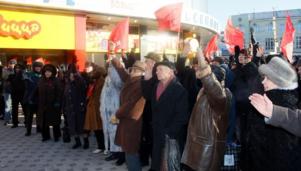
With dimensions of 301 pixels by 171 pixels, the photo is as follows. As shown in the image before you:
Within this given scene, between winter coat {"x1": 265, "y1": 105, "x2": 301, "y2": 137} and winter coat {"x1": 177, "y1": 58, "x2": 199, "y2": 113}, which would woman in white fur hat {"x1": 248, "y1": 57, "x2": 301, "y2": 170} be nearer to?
winter coat {"x1": 265, "y1": 105, "x2": 301, "y2": 137}

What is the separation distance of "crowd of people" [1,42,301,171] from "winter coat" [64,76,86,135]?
20 millimetres

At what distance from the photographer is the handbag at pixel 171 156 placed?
173 inches

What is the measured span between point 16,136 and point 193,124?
6.66 m

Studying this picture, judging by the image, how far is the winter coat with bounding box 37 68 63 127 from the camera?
28.5 ft

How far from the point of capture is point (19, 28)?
49.0 ft

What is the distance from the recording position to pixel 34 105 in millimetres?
9648

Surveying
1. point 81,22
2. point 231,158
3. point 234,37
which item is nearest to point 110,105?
point 231,158

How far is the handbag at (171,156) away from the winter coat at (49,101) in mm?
4827

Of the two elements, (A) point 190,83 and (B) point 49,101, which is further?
(B) point 49,101

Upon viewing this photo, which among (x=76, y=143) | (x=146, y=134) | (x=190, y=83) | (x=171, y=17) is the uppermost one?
(x=171, y=17)

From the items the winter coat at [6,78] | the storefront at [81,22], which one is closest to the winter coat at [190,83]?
the storefront at [81,22]

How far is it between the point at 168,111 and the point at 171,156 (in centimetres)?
53

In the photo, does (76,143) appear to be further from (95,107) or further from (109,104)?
(109,104)

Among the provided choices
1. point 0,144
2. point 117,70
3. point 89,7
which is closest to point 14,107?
point 0,144
